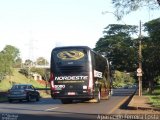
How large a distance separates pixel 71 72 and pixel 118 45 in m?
50.7

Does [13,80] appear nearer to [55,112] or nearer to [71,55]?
[71,55]

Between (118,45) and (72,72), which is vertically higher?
(118,45)

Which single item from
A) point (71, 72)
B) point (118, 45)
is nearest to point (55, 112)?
point (71, 72)

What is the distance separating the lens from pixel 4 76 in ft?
333

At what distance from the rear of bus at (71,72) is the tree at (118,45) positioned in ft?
139

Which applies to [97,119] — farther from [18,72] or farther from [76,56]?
[18,72]

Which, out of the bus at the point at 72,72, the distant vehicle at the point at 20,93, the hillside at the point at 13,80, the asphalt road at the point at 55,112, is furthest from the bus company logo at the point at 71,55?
the hillside at the point at 13,80

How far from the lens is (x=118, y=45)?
266 feet

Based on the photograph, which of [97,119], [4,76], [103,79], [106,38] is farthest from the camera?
[4,76]

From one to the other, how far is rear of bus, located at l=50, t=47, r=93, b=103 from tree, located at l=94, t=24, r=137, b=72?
4223 centimetres

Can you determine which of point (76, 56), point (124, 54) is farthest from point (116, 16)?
point (124, 54)

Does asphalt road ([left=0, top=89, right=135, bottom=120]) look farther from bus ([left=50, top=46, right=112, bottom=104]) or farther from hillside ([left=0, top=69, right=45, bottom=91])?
hillside ([left=0, top=69, right=45, bottom=91])

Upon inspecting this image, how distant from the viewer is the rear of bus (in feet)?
100

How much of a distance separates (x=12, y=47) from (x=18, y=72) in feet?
38.5
